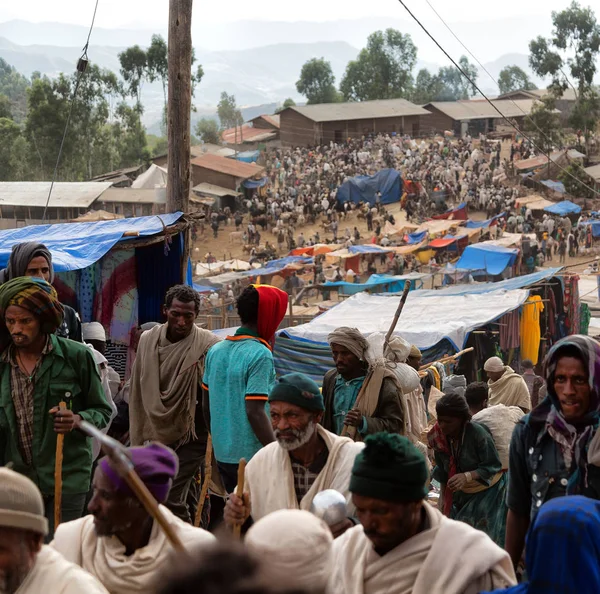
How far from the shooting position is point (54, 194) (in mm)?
43594

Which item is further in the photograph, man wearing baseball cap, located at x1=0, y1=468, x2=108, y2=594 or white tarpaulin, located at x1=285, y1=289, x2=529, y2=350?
white tarpaulin, located at x1=285, y1=289, x2=529, y2=350

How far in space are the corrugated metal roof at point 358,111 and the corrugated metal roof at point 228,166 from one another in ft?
39.5

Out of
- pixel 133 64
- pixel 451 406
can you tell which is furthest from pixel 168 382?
pixel 133 64

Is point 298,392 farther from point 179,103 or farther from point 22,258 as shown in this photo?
point 179,103

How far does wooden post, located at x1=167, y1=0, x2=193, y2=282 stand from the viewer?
7.18 metres

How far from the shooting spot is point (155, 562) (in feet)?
8.46

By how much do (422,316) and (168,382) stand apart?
10.2 metres

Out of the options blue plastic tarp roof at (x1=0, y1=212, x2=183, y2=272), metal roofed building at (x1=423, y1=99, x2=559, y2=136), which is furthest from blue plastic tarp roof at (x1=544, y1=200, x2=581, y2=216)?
blue plastic tarp roof at (x1=0, y1=212, x2=183, y2=272)

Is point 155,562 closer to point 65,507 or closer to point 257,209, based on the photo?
point 65,507

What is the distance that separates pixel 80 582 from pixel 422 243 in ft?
111

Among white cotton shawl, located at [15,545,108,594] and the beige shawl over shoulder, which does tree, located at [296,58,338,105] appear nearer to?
the beige shawl over shoulder

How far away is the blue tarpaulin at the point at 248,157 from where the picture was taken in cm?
6162

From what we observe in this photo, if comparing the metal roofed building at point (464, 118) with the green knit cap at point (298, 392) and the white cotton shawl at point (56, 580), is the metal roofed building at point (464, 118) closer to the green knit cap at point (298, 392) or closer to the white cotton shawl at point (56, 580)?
the green knit cap at point (298, 392)

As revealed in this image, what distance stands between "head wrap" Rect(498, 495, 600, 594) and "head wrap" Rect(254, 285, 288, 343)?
7.32 ft
